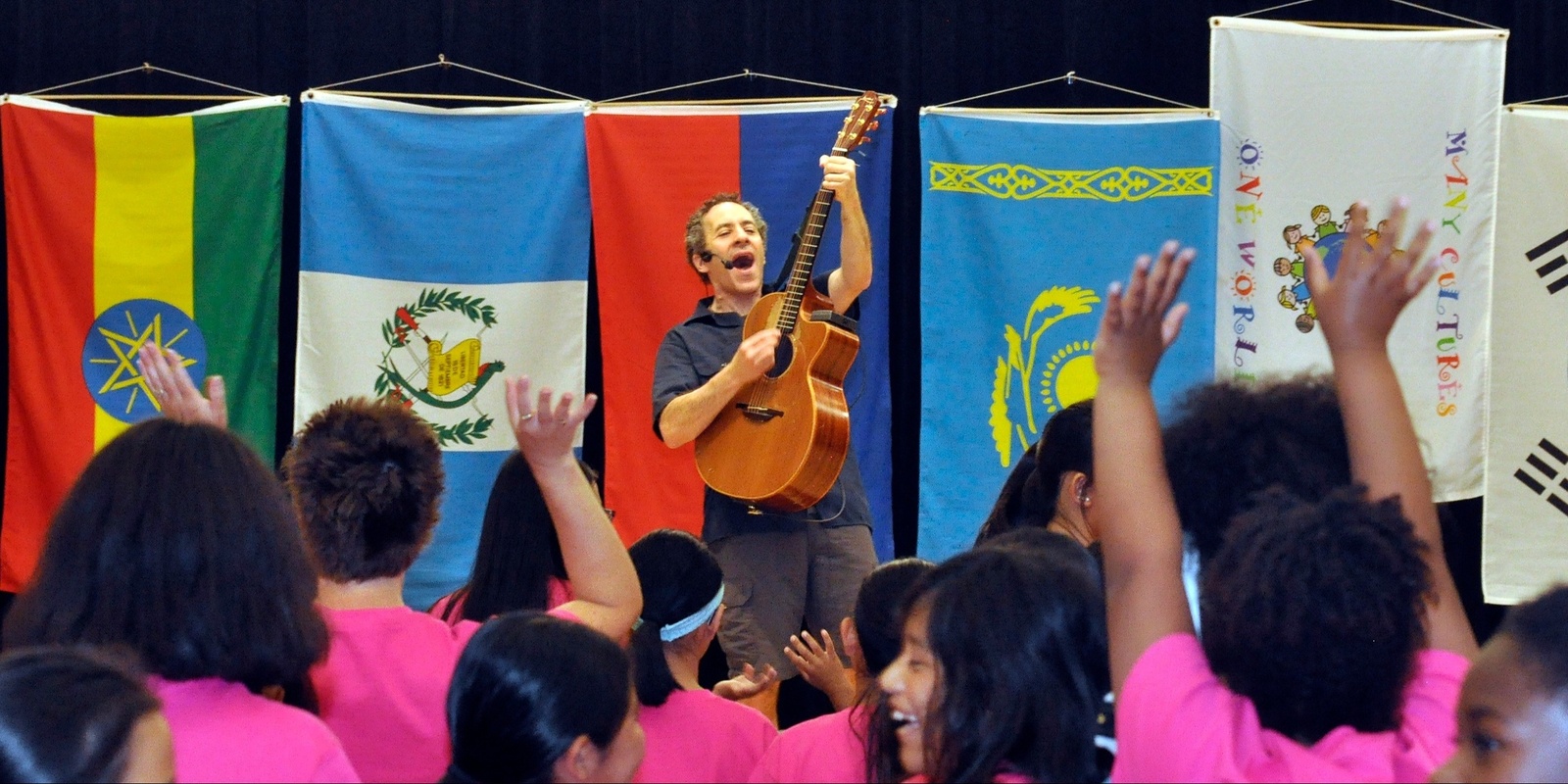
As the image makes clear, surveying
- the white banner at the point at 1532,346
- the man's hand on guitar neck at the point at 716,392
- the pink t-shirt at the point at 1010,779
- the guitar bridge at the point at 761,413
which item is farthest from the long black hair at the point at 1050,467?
the white banner at the point at 1532,346

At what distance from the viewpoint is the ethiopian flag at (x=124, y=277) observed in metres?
4.51

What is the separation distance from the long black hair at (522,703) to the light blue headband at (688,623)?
0.68 meters

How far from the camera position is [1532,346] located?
4.50 m

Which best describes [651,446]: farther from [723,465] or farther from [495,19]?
[495,19]

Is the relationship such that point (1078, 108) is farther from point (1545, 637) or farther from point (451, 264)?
point (1545, 637)

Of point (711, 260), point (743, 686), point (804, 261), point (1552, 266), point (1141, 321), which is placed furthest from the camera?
point (1552, 266)

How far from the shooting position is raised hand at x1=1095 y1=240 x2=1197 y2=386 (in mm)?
1281

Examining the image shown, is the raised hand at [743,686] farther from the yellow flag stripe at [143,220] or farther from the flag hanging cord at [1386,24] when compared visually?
the flag hanging cord at [1386,24]

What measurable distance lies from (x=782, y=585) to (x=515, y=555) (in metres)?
1.63

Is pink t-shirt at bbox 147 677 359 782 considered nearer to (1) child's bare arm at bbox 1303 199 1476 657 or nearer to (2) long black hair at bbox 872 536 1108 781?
(2) long black hair at bbox 872 536 1108 781

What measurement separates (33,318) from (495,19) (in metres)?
1.66

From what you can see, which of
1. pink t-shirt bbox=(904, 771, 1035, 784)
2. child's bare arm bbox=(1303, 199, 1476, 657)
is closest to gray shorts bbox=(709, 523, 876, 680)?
pink t-shirt bbox=(904, 771, 1035, 784)

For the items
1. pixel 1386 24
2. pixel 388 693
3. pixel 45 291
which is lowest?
pixel 388 693

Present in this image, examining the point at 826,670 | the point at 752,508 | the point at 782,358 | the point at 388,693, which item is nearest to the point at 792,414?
the point at 782,358
